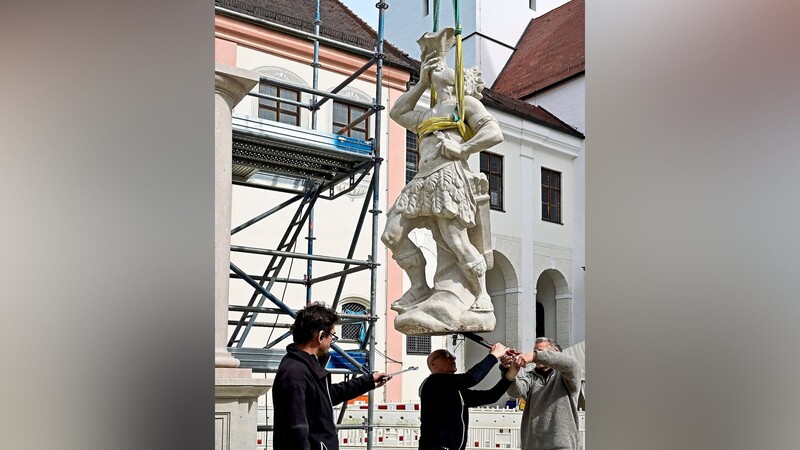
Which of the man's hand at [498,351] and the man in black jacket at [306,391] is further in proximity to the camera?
the man's hand at [498,351]

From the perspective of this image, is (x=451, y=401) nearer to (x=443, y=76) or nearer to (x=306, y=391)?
(x=306, y=391)

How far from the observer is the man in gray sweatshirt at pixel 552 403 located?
3.65m

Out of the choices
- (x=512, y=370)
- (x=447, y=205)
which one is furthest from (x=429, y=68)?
(x=512, y=370)

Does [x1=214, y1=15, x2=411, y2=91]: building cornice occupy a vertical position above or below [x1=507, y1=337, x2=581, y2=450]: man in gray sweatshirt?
above

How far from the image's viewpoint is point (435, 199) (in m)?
5.14

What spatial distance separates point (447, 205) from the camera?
16.8 feet

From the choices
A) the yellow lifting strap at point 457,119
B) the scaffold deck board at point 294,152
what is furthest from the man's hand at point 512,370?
the scaffold deck board at point 294,152

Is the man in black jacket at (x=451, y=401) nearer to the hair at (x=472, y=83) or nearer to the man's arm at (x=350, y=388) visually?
the man's arm at (x=350, y=388)

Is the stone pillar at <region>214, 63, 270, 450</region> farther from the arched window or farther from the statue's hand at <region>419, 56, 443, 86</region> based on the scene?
the arched window

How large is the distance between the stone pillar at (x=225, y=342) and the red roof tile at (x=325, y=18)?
468 inches

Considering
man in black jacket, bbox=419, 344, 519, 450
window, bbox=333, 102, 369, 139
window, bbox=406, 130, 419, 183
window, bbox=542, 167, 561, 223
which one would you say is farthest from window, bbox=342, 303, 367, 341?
man in black jacket, bbox=419, 344, 519, 450

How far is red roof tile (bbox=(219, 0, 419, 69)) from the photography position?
55.7 ft

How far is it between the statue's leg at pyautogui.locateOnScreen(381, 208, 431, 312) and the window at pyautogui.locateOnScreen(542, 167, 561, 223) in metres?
18.0
